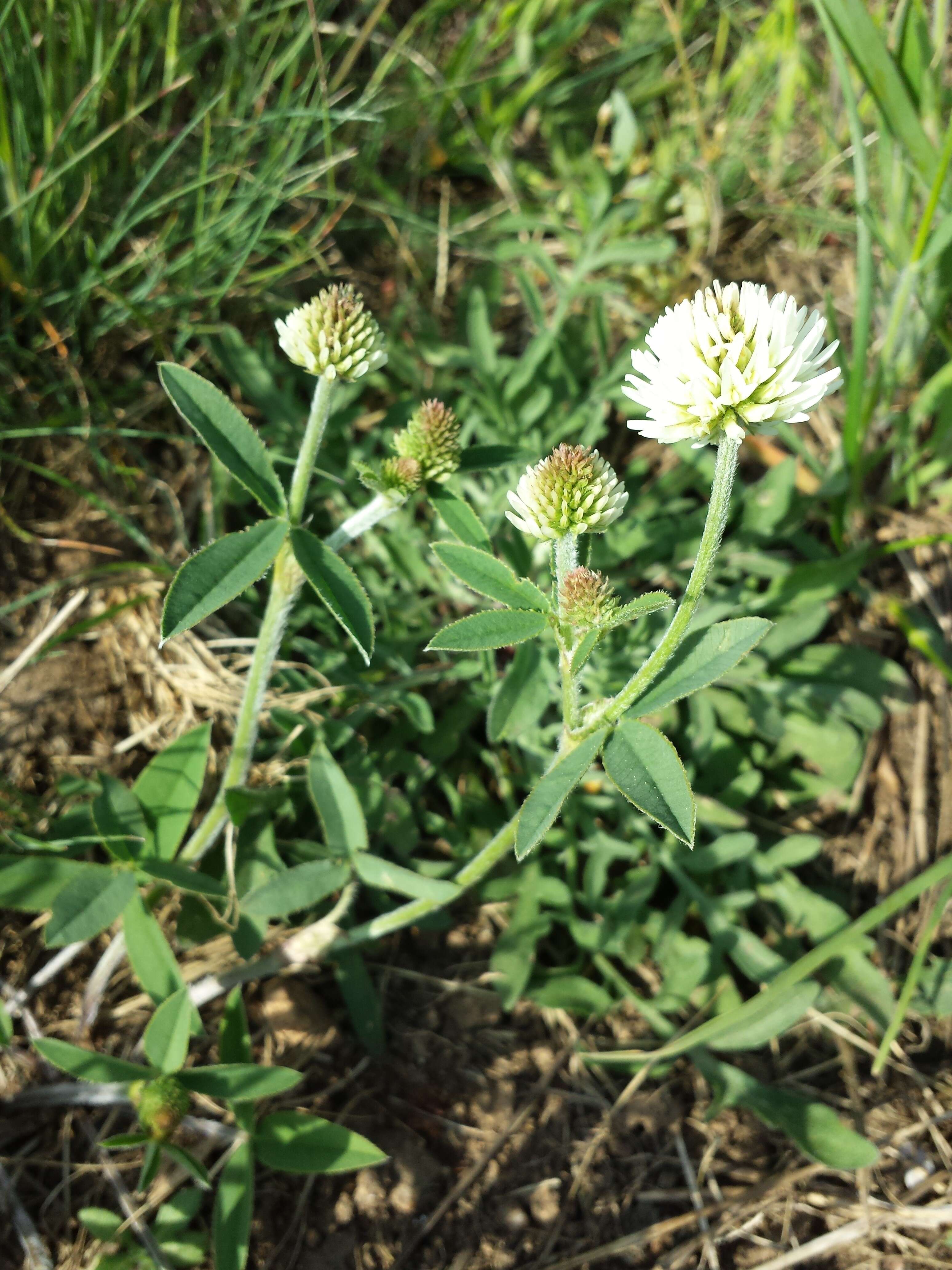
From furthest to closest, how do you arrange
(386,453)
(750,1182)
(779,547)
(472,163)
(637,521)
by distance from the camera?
(472,163)
(779,547)
(386,453)
(637,521)
(750,1182)

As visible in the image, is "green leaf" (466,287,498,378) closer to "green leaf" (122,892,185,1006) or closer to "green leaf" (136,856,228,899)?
"green leaf" (136,856,228,899)

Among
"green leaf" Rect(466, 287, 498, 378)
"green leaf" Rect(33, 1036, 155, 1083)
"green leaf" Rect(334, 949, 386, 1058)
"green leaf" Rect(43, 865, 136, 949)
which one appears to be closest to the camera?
"green leaf" Rect(33, 1036, 155, 1083)

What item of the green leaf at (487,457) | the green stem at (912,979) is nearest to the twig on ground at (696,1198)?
the green stem at (912,979)

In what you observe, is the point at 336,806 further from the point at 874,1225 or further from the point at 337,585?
the point at 874,1225

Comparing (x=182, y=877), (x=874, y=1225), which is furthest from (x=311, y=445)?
(x=874, y=1225)

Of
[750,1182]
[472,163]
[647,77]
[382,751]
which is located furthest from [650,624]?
[647,77]

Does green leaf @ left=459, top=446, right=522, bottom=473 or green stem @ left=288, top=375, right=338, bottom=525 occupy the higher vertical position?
green stem @ left=288, top=375, right=338, bottom=525

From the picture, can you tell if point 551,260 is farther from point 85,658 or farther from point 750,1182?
point 750,1182

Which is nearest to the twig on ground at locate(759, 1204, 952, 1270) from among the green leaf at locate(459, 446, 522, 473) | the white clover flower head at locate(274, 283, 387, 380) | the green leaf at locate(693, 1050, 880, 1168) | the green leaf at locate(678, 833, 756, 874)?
the green leaf at locate(693, 1050, 880, 1168)
